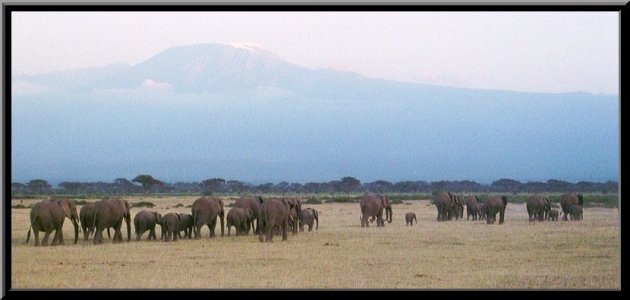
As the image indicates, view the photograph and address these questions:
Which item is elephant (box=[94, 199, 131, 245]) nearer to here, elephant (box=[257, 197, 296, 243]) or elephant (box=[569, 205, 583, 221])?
elephant (box=[257, 197, 296, 243])

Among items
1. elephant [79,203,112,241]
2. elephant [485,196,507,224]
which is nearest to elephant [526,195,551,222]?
elephant [485,196,507,224]

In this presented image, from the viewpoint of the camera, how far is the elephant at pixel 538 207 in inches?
1185

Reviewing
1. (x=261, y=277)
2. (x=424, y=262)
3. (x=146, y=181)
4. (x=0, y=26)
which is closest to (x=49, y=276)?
(x=261, y=277)

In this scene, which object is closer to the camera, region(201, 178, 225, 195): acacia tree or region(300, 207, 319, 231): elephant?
region(300, 207, 319, 231): elephant

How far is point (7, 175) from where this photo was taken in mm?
13695

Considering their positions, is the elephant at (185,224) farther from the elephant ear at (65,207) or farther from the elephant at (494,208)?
the elephant at (494,208)

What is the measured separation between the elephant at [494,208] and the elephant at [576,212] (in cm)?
203

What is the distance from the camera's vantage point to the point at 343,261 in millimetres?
19297

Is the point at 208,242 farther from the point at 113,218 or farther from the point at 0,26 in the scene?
the point at 0,26

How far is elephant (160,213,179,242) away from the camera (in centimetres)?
2294

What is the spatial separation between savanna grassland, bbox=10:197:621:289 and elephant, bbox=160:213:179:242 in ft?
0.86

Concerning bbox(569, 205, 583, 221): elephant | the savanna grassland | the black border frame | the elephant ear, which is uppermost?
the black border frame

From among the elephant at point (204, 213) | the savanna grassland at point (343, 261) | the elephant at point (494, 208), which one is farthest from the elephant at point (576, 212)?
the elephant at point (204, 213)

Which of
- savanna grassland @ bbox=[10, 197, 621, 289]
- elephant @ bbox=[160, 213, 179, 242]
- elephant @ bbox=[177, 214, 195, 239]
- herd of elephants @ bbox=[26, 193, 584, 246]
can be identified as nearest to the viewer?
savanna grassland @ bbox=[10, 197, 621, 289]
